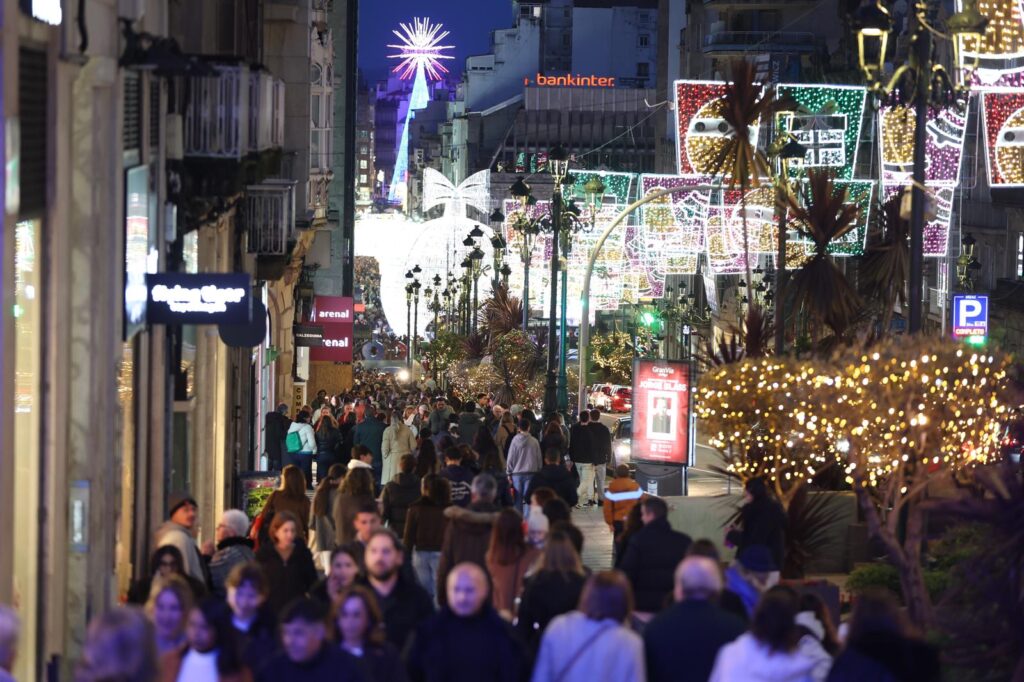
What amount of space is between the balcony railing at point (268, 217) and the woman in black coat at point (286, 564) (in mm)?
13310

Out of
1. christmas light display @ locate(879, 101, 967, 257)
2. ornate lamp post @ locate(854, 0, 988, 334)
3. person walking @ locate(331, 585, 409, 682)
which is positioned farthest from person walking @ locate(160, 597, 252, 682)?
christmas light display @ locate(879, 101, 967, 257)

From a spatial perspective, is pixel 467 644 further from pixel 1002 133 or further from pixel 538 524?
pixel 1002 133

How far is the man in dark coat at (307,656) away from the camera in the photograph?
837 cm

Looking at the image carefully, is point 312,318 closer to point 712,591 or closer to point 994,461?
point 994,461

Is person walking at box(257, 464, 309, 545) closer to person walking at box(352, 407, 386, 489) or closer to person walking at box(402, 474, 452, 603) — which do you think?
person walking at box(402, 474, 452, 603)

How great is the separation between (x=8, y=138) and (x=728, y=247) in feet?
110

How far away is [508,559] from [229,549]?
5.96 feet

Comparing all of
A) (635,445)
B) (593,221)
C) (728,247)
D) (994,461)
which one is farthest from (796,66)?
(994,461)

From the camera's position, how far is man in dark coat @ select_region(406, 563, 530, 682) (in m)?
9.30

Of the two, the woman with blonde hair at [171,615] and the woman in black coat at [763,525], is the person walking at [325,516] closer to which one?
the woman in black coat at [763,525]

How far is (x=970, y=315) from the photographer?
46.8 metres

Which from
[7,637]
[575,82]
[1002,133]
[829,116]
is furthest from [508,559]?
[575,82]

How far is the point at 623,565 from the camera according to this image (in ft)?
42.4

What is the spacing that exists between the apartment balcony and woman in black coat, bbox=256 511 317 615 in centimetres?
7828
